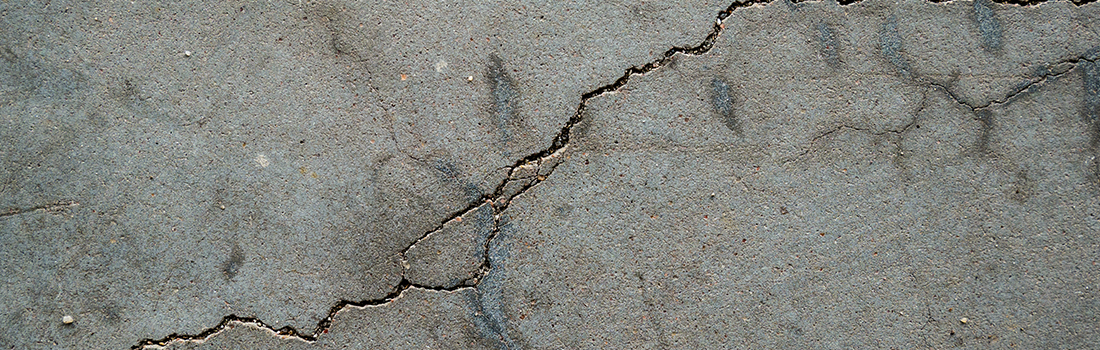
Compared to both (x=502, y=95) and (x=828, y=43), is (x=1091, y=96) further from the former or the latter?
(x=502, y=95)

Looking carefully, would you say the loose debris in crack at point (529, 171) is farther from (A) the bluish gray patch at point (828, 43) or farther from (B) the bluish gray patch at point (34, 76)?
(B) the bluish gray patch at point (34, 76)


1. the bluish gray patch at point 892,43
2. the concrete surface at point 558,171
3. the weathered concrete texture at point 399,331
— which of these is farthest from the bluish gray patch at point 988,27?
the weathered concrete texture at point 399,331

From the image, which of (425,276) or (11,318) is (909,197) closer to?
(425,276)

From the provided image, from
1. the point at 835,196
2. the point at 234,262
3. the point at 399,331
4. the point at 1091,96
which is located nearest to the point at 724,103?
the point at 835,196

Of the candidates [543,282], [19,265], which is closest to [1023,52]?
[543,282]

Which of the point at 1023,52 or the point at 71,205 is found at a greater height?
the point at 1023,52

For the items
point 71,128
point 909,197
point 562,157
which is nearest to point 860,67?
point 909,197

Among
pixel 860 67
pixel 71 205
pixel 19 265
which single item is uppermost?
pixel 860 67
